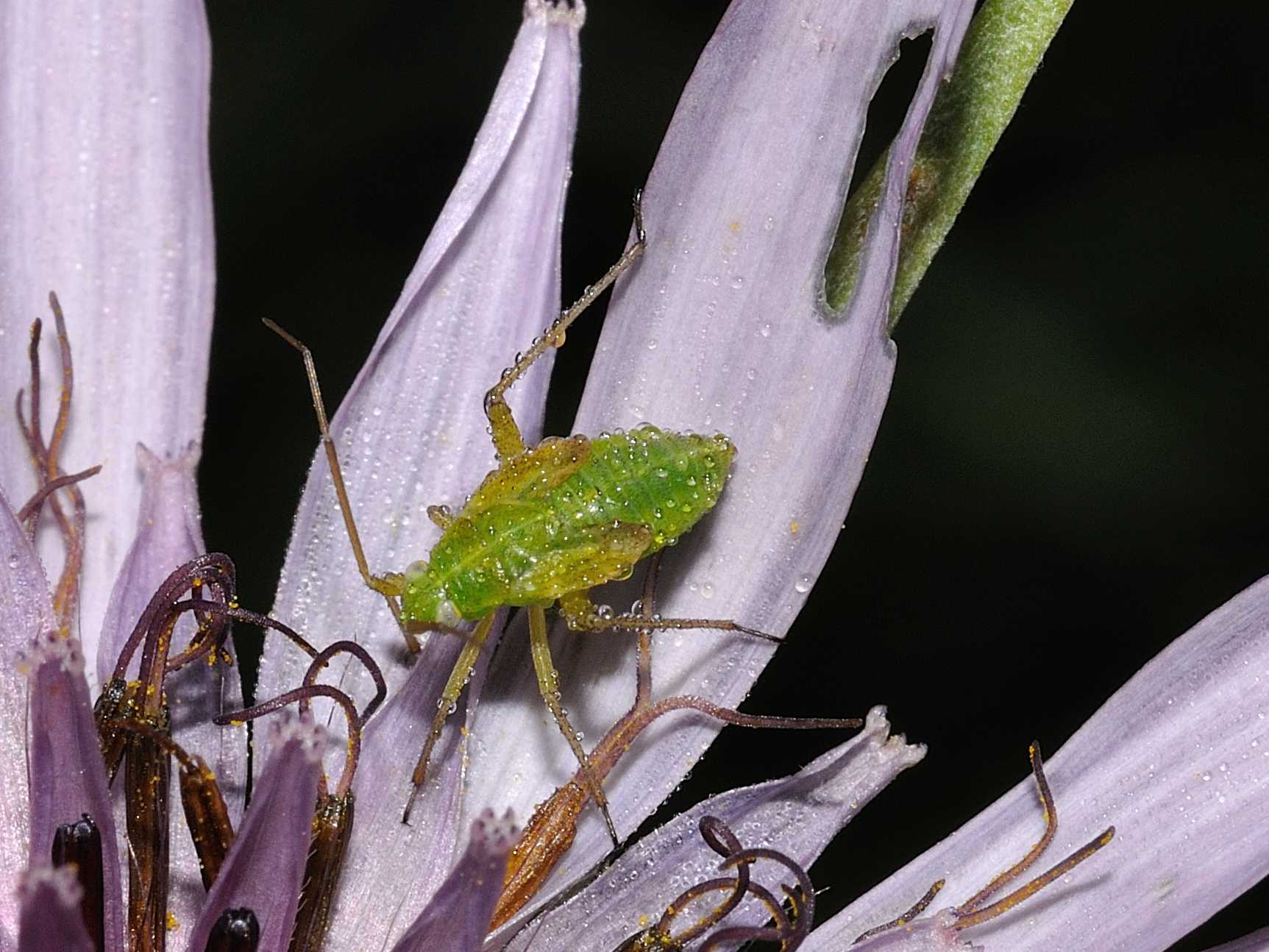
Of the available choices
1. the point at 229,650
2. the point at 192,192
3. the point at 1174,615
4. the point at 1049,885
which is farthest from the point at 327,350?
the point at 1049,885

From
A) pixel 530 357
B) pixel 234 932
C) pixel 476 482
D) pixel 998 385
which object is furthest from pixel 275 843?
pixel 998 385

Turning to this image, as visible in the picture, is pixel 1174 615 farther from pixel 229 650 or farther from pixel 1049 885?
pixel 229 650

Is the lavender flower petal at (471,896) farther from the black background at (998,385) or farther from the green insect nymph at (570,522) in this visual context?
the black background at (998,385)

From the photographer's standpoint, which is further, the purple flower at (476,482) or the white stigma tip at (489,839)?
the purple flower at (476,482)

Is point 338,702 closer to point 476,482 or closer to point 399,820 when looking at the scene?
point 399,820

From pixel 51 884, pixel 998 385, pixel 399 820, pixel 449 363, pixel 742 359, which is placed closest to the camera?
pixel 51 884

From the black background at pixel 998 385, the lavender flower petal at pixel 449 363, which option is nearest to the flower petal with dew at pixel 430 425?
the lavender flower petal at pixel 449 363

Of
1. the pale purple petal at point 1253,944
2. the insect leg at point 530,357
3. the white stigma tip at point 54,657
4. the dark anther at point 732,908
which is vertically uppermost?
the insect leg at point 530,357
